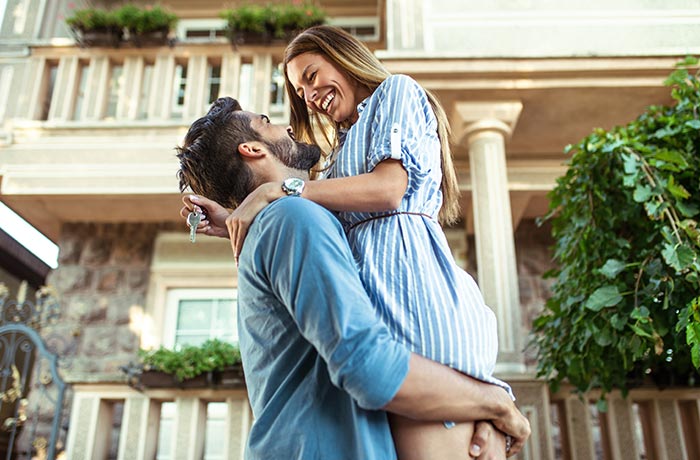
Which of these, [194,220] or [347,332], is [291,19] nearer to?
[194,220]

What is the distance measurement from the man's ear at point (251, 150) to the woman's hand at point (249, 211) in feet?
0.53

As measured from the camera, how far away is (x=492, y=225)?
4215mm

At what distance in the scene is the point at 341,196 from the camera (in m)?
1.20

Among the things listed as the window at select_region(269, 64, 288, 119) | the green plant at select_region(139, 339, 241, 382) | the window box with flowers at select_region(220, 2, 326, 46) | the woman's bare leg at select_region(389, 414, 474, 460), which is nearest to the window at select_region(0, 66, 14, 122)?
the window box with flowers at select_region(220, 2, 326, 46)

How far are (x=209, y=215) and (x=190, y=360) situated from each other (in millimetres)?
3184

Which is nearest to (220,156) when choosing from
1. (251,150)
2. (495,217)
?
(251,150)

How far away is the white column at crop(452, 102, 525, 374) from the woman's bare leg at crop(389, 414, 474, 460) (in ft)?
9.50

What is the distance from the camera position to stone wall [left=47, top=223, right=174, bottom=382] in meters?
5.76

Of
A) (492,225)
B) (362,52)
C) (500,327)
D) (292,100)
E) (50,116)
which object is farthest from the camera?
(50,116)

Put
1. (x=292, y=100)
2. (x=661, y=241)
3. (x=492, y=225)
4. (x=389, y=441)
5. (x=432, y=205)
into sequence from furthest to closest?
(x=492, y=225), (x=661, y=241), (x=292, y=100), (x=432, y=205), (x=389, y=441)

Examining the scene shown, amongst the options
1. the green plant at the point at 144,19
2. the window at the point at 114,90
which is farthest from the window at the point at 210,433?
the green plant at the point at 144,19

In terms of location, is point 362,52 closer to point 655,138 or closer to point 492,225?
point 655,138

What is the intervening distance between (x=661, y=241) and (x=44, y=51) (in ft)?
17.3

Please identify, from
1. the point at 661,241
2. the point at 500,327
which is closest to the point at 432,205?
the point at 661,241
